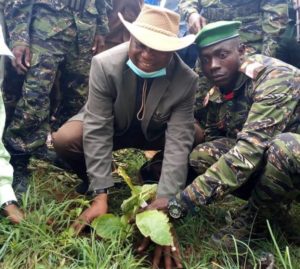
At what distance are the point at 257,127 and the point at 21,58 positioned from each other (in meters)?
1.98

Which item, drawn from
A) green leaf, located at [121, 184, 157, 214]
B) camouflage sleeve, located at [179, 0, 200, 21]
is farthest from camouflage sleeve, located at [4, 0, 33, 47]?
green leaf, located at [121, 184, 157, 214]

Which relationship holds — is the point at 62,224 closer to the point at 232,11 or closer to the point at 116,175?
the point at 116,175

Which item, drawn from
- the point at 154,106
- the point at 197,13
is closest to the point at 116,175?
the point at 154,106

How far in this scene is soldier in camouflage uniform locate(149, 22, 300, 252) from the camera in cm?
270

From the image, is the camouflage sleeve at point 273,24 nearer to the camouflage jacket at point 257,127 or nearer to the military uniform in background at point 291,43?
the military uniform in background at point 291,43

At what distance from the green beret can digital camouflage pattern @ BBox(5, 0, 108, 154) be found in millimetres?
1324

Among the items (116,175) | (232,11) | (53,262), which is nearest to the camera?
(53,262)

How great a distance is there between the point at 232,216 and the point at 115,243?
98 cm

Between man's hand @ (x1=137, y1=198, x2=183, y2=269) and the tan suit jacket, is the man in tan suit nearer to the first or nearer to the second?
the tan suit jacket

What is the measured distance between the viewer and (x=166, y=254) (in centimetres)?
262

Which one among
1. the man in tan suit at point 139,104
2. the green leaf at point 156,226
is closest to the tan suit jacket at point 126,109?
the man in tan suit at point 139,104

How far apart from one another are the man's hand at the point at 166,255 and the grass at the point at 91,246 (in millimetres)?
52

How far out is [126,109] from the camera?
3.21m

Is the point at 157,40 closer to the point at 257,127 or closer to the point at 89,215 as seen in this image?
the point at 257,127
